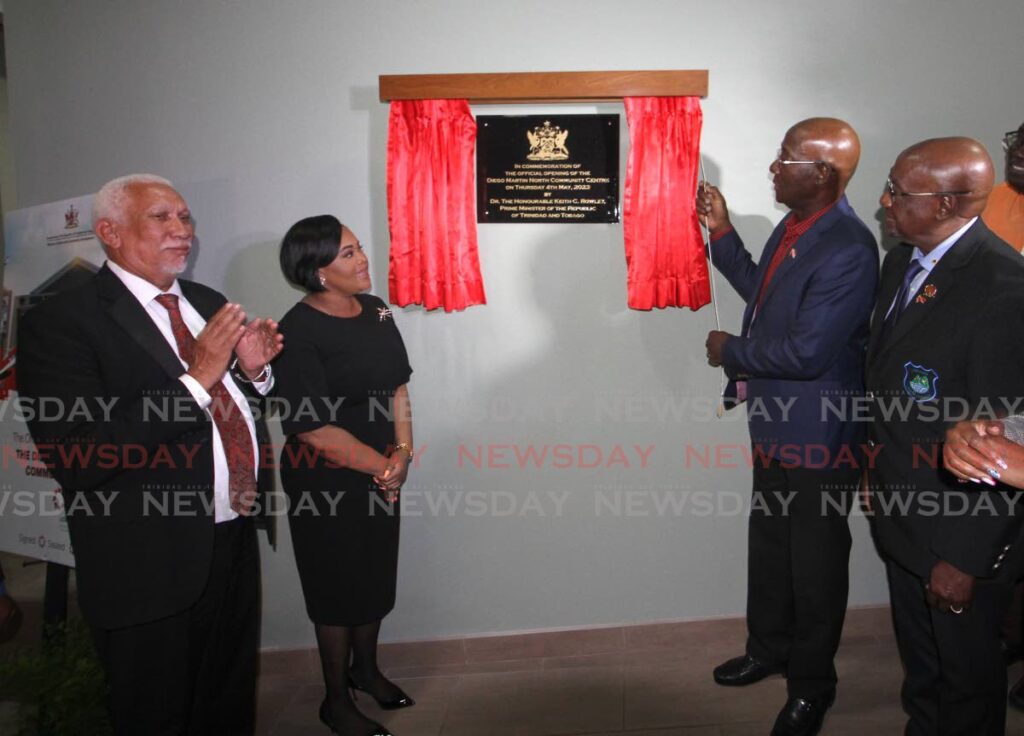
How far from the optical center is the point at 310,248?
7.79ft

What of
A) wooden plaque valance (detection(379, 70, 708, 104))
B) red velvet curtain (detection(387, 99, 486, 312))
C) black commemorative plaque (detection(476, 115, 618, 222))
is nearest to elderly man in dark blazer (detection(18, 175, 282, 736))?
red velvet curtain (detection(387, 99, 486, 312))

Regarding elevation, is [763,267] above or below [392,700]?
above

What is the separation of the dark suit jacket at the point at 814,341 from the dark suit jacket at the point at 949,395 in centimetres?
20

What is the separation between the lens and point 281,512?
3066 millimetres

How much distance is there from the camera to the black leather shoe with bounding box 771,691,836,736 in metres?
2.45

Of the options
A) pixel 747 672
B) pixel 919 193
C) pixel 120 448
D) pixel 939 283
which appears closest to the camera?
pixel 120 448

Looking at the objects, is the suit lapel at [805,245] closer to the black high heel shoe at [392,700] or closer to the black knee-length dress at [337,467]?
the black knee-length dress at [337,467]

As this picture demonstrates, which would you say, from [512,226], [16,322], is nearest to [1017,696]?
[512,226]

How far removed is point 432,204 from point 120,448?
147 centimetres

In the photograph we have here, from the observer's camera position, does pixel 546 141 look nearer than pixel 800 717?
No

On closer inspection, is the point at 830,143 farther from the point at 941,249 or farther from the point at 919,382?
the point at 919,382

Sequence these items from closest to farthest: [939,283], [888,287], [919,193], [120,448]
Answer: [120,448]
[939,283]
[919,193]
[888,287]

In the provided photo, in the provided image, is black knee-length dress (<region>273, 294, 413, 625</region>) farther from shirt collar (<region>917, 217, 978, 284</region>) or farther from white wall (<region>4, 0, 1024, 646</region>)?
shirt collar (<region>917, 217, 978, 284</region>)

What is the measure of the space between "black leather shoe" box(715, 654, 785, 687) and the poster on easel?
7.55 feet
